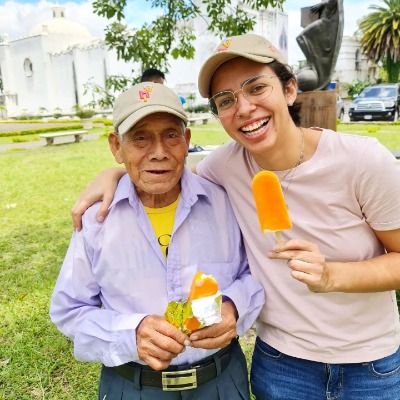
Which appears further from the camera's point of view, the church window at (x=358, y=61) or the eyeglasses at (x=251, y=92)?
the church window at (x=358, y=61)

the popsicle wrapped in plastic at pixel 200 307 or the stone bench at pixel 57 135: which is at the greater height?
the popsicle wrapped in plastic at pixel 200 307

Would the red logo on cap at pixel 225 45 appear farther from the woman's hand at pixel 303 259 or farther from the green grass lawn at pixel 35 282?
the green grass lawn at pixel 35 282

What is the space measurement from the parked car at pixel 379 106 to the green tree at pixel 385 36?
56.8ft

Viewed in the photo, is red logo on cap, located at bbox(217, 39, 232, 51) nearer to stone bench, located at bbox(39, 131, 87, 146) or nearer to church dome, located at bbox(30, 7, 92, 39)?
stone bench, located at bbox(39, 131, 87, 146)

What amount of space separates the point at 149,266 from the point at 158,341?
314 millimetres

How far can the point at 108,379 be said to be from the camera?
1.78 m

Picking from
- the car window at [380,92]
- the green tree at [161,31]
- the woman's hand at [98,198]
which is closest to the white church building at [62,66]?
the car window at [380,92]

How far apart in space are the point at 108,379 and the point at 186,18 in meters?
3.06

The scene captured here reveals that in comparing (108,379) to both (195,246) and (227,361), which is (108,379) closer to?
(227,361)

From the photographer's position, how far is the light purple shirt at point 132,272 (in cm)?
165

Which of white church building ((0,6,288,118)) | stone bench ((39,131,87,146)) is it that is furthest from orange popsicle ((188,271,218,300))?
white church building ((0,6,288,118))

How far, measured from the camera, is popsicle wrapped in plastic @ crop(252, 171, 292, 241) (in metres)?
1.42

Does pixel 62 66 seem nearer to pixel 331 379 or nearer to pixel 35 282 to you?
pixel 35 282

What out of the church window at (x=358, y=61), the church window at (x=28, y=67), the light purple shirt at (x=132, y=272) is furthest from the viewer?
the church window at (x=28, y=67)
